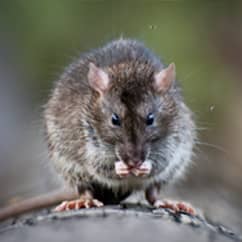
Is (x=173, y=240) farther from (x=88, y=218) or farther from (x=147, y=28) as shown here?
(x=147, y=28)

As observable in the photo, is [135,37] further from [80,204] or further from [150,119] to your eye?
[80,204]

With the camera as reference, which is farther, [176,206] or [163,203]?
[163,203]

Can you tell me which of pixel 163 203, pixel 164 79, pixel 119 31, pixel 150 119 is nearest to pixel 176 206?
pixel 163 203

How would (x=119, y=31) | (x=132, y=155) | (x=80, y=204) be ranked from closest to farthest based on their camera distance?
(x=132, y=155) < (x=80, y=204) < (x=119, y=31)

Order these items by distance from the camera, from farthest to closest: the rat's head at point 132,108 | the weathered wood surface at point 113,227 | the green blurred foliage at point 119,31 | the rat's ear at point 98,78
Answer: the green blurred foliage at point 119,31
the rat's ear at point 98,78
the rat's head at point 132,108
the weathered wood surface at point 113,227

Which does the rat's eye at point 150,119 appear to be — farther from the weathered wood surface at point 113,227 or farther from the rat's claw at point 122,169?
the weathered wood surface at point 113,227

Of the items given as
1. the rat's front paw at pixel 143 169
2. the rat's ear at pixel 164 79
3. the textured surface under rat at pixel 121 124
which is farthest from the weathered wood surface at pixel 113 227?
the rat's ear at pixel 164 79
